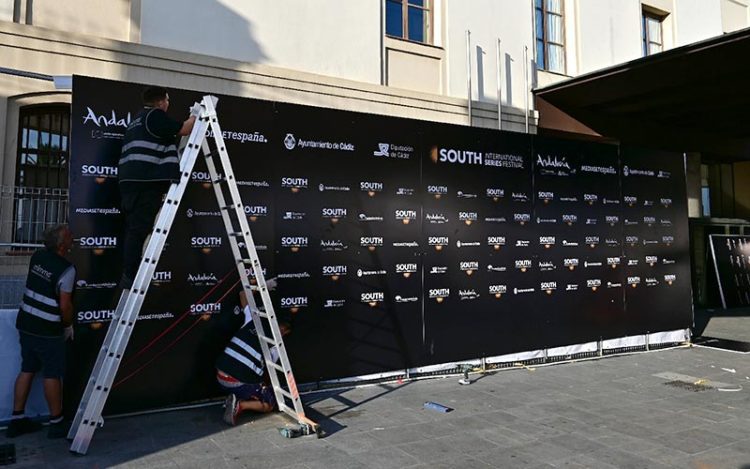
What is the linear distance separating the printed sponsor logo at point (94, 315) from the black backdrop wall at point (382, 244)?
22 millimetres

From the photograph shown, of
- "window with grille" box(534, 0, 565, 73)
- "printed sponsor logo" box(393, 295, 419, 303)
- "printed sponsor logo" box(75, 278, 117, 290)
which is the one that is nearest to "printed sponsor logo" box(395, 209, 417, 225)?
"printed sponsor logo" box(393, 295, 419, 303)

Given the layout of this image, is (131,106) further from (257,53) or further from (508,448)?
(508,448)

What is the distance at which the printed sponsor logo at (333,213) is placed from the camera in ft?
23.0

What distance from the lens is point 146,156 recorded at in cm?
523

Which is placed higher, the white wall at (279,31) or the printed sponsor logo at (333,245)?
the white wall at (279,31)

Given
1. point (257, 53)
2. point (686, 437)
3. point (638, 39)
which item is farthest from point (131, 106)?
point (638, 39)

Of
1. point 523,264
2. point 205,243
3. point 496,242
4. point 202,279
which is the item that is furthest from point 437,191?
point 202,279

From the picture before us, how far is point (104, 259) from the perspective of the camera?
5.71 metres

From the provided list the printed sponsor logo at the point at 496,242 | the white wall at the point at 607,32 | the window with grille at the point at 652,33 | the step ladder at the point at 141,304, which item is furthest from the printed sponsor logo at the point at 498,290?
the window with grille at the point at 652,33

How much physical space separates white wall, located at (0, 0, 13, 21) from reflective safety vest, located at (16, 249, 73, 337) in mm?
4509

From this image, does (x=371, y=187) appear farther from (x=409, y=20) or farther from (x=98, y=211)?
(x=409, y=20)

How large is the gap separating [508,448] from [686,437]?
1904mm

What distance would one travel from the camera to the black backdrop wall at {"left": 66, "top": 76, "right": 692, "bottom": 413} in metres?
5.83

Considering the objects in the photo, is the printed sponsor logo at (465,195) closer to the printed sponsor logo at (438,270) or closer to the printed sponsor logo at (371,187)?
the printed sponsor logo at (438,270)
